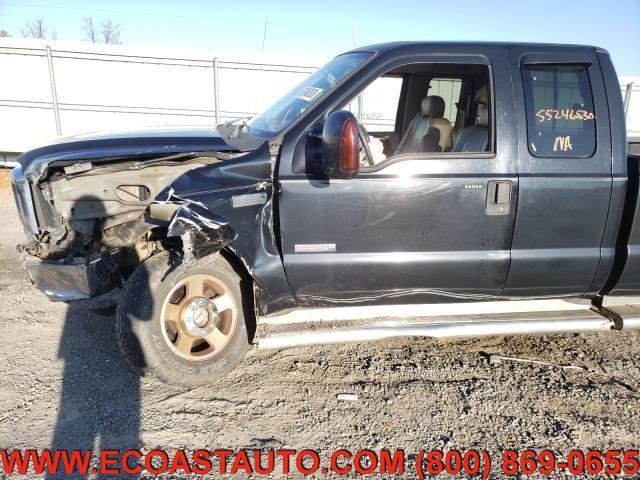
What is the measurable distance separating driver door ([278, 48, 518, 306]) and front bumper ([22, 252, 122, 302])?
1174mm

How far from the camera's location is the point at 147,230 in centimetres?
337

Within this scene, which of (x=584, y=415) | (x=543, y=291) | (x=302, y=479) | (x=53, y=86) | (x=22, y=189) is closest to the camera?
(x=302, y=479)

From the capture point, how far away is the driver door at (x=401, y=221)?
3084 millimetres

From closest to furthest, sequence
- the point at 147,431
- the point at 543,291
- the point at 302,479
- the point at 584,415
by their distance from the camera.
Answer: the point at 302,479, the point at 147,431, the point at 584,415, the point at 543,291

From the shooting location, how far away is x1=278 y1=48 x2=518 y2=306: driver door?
3.08 meters

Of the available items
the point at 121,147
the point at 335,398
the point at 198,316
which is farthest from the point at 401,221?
the point at 121,147

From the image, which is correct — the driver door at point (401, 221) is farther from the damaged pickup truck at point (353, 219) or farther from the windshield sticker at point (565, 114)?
the windshield sticker at point (565, 114)

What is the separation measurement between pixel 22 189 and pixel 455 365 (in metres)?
3.17

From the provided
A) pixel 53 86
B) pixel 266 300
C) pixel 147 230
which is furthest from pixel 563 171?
pixel 53 86

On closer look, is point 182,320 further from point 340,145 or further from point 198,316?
point 340,145

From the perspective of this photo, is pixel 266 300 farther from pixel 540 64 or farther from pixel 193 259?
pixel 540 64

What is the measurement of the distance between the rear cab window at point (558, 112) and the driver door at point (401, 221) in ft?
0.57

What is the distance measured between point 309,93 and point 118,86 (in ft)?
29.4

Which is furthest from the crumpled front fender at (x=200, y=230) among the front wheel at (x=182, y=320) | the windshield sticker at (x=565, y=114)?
the windshield sticker at (x=565, y=114)
